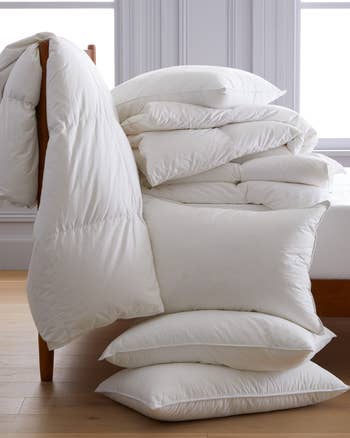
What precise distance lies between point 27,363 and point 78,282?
55 cm

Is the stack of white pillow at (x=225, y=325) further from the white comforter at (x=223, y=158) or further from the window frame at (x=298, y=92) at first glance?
the window frame at (x=298, y=92)

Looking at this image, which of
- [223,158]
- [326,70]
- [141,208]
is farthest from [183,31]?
[141,208]

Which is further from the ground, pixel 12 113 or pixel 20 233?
pixel 12 113

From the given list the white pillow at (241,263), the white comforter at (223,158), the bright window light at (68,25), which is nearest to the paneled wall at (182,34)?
the bright window light at (68,25)

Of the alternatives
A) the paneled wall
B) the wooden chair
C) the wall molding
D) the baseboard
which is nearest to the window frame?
the paneled wall

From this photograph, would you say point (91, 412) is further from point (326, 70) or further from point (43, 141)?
point (326, 70)

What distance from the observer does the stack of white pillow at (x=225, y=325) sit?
2.08 meters

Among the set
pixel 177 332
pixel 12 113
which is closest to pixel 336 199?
pixel 177 332

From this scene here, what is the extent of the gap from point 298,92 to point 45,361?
2.37 meters

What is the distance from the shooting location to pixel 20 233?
14.0 feet

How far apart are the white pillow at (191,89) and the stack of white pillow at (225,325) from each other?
339mm

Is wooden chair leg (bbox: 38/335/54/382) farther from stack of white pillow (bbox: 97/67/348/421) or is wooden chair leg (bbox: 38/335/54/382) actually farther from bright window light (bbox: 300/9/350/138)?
bright window light (bbox: 300/9/350/138)

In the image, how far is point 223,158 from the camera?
236 centimetres

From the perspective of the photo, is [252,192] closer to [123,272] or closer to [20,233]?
[123,272]
